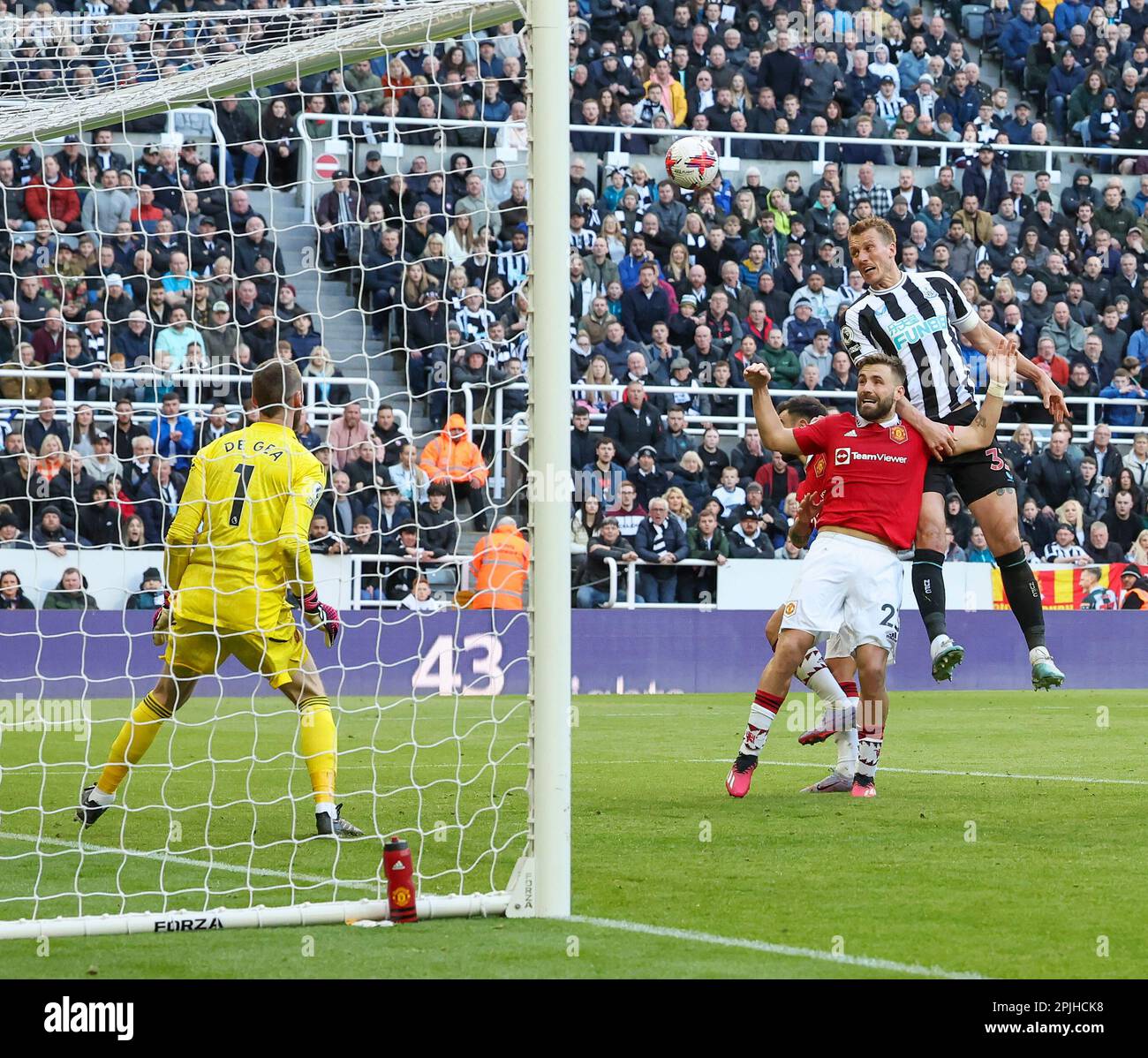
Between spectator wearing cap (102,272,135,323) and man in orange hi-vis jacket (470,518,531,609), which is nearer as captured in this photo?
spectator wearing cap (102,272,135,323)

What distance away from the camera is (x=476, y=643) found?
1489cm

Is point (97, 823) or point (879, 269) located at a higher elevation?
point (879, 269)

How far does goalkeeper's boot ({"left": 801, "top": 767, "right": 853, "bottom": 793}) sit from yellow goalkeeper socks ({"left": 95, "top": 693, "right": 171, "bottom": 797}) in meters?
3.13

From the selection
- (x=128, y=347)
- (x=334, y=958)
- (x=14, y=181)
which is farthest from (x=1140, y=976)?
(x=14, y=181)

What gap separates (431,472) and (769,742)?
291cm

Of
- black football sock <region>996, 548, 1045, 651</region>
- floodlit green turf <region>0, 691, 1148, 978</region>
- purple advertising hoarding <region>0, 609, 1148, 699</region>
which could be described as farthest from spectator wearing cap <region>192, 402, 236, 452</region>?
black football sock <region>996, 548, 1045, 651</region>

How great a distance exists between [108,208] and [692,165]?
5.09m

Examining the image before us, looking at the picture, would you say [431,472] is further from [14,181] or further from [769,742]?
[14,181]

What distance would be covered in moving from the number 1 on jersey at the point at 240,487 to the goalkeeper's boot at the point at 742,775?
97.1 inches

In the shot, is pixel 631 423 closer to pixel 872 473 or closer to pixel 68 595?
pixel 68 595

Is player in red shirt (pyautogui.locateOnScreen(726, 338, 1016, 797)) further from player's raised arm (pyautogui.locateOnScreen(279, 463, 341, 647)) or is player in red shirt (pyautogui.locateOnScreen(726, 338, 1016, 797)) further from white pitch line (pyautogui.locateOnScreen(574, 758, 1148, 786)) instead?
player's raised arm (pyautogui.locateOnScreen(279, 463, 341, 647))

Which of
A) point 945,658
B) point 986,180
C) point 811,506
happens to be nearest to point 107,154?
point 811,506

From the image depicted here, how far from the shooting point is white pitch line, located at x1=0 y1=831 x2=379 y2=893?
5742 millimetres

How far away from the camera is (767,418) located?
7863 millimetres
